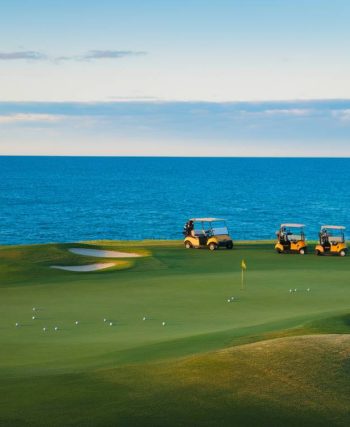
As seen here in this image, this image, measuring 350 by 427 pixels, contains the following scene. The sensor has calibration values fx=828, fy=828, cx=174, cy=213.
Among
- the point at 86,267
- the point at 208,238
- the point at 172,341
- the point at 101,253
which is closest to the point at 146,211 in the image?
the point at 208,238

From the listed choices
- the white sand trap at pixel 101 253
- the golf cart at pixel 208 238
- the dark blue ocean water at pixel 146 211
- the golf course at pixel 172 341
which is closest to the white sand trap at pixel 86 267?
the golf course at pixel 172 341

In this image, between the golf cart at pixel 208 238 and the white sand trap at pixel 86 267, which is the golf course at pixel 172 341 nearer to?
the white sand trap at pixel 86 267

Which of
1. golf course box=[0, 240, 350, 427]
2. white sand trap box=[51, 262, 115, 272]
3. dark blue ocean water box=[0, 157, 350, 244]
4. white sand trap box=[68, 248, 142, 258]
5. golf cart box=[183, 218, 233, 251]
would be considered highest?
dark blue ocean water box=[0, 157, 350, 244]

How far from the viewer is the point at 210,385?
14734 millimetres

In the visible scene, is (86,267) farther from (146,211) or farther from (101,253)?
(146,211)

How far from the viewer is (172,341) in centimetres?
2095

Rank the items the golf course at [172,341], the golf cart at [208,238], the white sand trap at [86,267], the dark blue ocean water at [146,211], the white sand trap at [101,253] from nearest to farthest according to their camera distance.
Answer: the golf course at [172,341]
the white sand trap at [86,267]
the white sand trap at [101,253]
the golf cart at [208,238]
the dark blue ocean water at [146,211]

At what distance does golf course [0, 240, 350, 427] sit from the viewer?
13.6 metres

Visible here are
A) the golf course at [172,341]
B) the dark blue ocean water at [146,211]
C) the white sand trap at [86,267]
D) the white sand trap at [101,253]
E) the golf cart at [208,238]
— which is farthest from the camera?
the dark blue ocean water at [146,211]

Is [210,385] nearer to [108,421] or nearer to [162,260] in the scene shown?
[108,421]

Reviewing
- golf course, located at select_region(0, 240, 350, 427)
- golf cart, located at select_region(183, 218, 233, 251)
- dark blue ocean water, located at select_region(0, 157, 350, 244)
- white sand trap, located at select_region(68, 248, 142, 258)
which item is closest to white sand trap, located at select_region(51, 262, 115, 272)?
golf course, located at select_region(0, 240, 350, 427)

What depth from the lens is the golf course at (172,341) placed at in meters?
13.6

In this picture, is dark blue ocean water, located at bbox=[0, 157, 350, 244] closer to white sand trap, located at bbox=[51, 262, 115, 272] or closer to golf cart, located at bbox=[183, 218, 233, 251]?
golf cart, located at bbox=[183, 218, 233, 251]

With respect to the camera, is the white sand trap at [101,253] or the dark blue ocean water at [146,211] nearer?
the white sand trap at [101,253]
